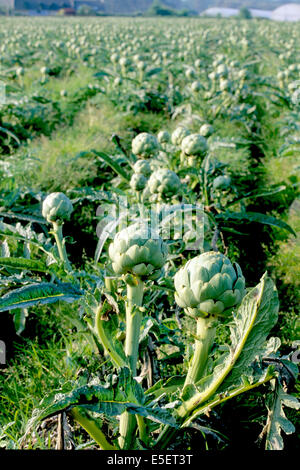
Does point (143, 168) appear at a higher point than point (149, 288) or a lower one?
higher

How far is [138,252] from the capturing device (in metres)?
1.05

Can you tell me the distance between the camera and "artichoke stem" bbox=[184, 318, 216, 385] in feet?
3.40

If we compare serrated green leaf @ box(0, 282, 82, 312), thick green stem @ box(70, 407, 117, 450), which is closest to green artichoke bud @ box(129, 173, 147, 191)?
serrated green leaf @ box(0, 282, 82, 312)

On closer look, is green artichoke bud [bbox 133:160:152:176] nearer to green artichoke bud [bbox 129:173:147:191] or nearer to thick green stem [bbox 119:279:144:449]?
green artichoke bud [bbox 129:173:147:191]

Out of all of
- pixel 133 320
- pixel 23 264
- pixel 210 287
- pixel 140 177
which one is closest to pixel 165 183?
pixel 140 177

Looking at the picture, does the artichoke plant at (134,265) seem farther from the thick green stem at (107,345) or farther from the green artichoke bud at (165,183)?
the green artichoke bud at (165,183)

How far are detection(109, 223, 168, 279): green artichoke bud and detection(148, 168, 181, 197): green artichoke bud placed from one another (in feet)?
3.21

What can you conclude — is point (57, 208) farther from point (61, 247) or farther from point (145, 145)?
point (145, 145)

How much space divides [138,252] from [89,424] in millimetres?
451

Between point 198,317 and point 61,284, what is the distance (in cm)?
42

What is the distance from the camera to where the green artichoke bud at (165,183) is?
204cm
